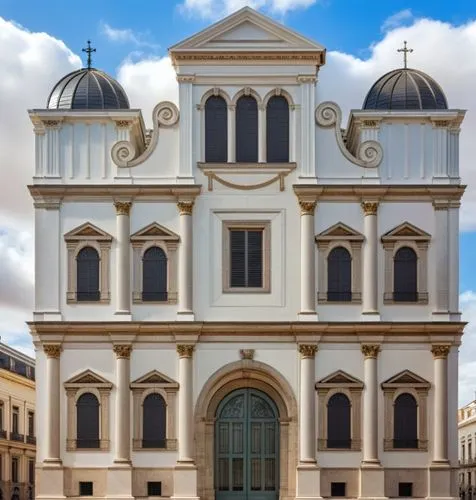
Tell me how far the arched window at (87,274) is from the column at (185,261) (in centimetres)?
287

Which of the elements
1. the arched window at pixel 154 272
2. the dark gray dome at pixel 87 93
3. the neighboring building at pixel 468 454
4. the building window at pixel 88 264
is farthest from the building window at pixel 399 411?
the neighboring building at pixel 468 454

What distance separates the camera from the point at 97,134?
43406 millimetres

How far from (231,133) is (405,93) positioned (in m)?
6.30

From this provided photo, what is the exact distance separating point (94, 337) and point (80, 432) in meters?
3.22

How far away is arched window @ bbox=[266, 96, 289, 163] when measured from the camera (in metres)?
43.4

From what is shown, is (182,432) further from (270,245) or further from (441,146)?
(441,146)

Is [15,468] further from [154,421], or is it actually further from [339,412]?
[339,412]

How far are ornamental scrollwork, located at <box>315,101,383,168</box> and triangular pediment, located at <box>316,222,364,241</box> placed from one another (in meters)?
2.28

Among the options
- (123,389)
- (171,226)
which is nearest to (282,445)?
(123,389)

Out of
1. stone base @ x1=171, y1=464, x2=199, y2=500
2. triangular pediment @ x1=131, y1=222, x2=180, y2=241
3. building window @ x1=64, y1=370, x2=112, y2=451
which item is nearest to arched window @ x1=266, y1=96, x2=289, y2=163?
triangular pediment @ x1=131, y1=222, x2=180, y2=241

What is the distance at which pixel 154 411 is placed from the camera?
42.3m

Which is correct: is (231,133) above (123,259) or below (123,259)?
above

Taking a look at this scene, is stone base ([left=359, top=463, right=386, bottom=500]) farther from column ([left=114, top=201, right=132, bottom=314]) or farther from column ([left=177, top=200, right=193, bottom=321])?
column ([left=114, top=201, right=132, bottom=314])

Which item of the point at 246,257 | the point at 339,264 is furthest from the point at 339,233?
the point at 246,257
